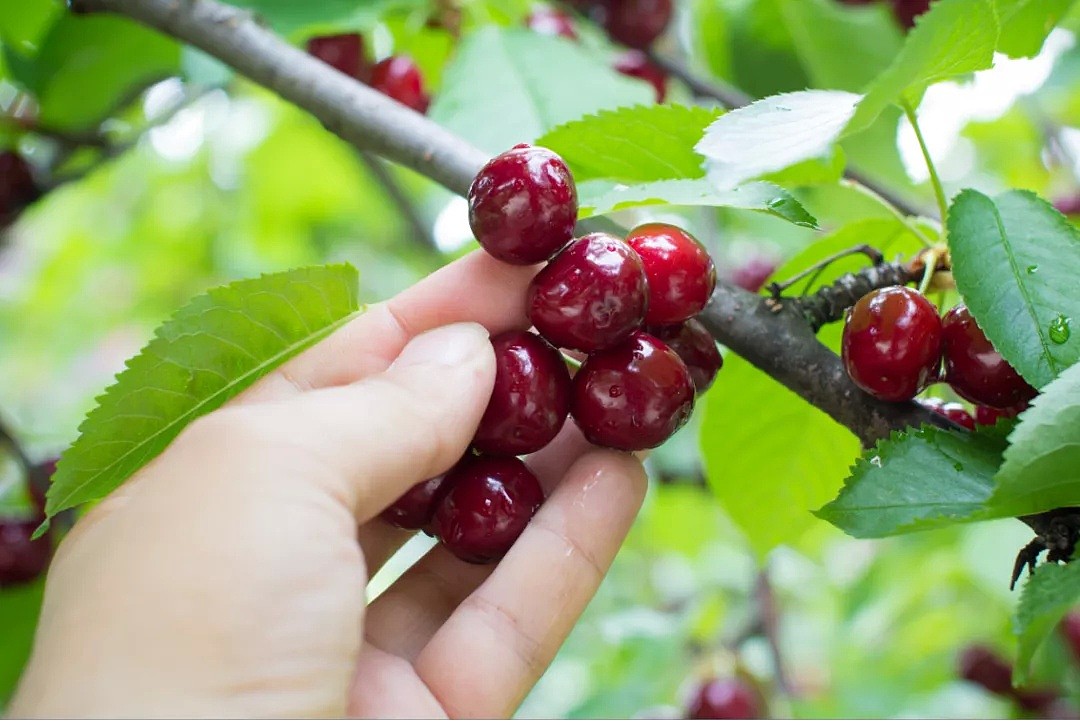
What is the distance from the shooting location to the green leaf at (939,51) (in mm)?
709

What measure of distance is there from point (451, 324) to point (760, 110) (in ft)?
1.15

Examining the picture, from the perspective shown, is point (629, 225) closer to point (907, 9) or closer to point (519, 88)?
point (519, 88)

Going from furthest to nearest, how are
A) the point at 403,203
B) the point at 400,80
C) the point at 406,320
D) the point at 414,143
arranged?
1. the point at 403,203
2. the point at 400,80
3. the point at 414,143
4. the point at 406,320

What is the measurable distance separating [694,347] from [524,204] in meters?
0.26

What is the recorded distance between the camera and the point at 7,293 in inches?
143

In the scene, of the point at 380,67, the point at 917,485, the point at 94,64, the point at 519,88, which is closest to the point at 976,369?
the point at 917,485

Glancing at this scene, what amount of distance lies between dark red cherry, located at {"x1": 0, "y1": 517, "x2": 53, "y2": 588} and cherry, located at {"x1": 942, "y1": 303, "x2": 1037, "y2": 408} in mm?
1457

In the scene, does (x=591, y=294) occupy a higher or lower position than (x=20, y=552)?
higher

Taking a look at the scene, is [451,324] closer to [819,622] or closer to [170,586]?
[170,586]

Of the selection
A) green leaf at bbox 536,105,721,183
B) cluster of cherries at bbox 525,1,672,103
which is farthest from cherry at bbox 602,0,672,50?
green leaf at bbox 536,105,721,183

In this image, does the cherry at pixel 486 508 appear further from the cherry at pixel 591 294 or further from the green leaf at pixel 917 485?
the green leaf at pixel 917 485

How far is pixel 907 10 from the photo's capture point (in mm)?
1799

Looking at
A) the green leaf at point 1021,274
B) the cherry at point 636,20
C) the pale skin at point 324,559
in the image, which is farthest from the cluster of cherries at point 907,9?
the pale skin at point 324,559

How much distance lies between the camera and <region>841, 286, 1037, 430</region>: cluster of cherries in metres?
0.84
